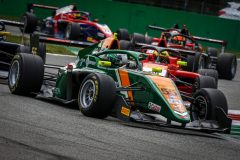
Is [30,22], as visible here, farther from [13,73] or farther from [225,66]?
[13,73]

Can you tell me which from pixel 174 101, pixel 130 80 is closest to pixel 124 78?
pixel 130 80

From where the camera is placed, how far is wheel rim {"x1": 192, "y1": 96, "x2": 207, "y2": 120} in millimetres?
11709

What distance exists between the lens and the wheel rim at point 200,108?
11709 millimetres

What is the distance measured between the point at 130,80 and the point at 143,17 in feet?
74.3

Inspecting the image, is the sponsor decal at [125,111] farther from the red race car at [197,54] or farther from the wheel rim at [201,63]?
the wheel rim at [201,63]

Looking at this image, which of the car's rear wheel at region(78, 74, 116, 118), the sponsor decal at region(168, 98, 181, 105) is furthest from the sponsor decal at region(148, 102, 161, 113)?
the car's rear wheel at region(78, 74, 116, 118)

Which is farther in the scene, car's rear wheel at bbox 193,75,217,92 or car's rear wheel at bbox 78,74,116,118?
car's rear wheel at bbox 193,75,217,92

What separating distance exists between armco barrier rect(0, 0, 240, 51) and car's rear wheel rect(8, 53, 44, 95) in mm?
19497

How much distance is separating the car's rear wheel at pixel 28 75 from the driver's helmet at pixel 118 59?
1.35 metres

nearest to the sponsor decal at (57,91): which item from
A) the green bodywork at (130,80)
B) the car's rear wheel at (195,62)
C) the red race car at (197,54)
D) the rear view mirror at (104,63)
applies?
the green bodywork at (130,80)

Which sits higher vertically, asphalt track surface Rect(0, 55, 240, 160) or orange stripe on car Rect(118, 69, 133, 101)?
orange stripe on car Rect(118, 69, 133, 101)

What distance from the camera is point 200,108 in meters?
11.9

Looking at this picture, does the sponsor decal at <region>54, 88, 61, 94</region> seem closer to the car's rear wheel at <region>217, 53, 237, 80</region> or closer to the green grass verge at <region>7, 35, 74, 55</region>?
the car's rear wheel at <region>217, 53, 237, 80</region>

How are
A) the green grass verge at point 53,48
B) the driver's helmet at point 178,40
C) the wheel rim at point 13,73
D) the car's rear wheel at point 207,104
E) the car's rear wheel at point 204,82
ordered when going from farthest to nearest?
the green grass verge at point 53,48 → the driver's helmet at point 178,40 → the car's rear wheel at point 204,82 → the wheel rim at point 13,73 → the car's rear wheel at point 207,104
